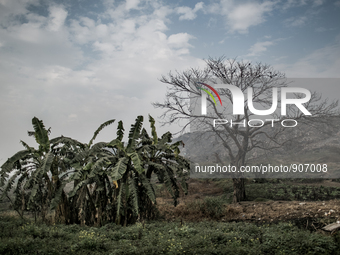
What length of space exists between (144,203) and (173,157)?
2.19 metres

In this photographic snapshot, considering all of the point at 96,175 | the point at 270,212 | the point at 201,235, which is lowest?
the point at 270,212

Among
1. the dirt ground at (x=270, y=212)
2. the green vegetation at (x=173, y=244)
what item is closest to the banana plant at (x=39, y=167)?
the green vegetation at (x=173, y=244)

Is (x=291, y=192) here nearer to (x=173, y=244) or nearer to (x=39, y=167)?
(x=173, y=244)

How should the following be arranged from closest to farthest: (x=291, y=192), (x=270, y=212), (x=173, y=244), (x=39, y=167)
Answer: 1. (x=173, y=244)
2. (x=39, y=167)
3. (x=270, y=212)
4. (x=291, y=192)

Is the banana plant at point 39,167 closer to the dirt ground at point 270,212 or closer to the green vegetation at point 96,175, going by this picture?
the green vegetation at point 96,175

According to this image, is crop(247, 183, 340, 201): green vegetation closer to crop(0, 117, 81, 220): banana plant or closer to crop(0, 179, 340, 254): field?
crop(0, 179, 340, 254): field

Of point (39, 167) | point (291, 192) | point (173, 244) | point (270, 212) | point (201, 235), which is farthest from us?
point (291, 192)

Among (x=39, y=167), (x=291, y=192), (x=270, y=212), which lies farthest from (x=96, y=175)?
(x=291, y=192)

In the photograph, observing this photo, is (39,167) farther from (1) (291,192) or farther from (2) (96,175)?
(1) (291,192)

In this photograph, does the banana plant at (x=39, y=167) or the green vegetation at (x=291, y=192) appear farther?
the green vegetation at (x=291, y=192)

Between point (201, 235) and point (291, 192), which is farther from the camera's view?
point (291, 192)

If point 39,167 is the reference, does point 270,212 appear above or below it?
below

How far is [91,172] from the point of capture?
9.80 m

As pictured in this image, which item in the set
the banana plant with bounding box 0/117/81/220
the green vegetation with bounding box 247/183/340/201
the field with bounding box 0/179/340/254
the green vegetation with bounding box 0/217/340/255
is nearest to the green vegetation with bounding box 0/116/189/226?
the banana plant with bounding box 0/117/81/220
